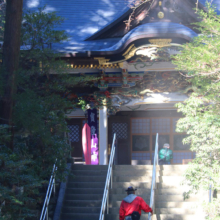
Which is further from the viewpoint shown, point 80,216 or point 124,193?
point 124,193


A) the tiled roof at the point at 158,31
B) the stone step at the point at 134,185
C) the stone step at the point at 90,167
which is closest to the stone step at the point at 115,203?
the stone step at the point at 134,185

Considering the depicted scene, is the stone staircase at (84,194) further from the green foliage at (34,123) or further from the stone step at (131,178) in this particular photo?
the green foliage at (34,123)

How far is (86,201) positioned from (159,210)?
171 cm

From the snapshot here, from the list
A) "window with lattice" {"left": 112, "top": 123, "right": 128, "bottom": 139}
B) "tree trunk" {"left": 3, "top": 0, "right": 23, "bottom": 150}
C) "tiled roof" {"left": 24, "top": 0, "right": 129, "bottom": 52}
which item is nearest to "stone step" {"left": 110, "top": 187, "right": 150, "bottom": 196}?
"tree trunk" {"left": 3, "top": 0, "right": 23, "bottom": 150}

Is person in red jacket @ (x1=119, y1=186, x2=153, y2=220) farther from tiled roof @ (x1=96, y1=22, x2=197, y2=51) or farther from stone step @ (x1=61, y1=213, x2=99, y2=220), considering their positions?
tiled roof @ (x1=96, y1=22, x2=197, y2=51)

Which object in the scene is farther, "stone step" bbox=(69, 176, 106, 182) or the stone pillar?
the stone pillar

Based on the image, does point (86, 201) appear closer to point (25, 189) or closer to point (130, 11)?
point (25, 189)

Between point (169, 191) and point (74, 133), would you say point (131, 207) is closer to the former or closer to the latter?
point (169, 191)

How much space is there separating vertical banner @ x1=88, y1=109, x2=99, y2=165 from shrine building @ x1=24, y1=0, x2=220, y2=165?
0.20 metres

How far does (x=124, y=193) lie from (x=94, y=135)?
2914 millimetres

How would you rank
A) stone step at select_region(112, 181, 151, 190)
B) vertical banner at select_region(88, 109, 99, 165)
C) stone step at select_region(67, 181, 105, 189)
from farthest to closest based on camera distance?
vertical banner at select_region(88, 109, 99, 165), stone step at select_region(67, 181, 105, 189), stone step at select_region(112, 181, 151, 190)

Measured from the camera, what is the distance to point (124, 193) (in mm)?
7898

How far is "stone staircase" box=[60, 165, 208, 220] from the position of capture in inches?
285

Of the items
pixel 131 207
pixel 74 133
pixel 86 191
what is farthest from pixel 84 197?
pixel 74 133
